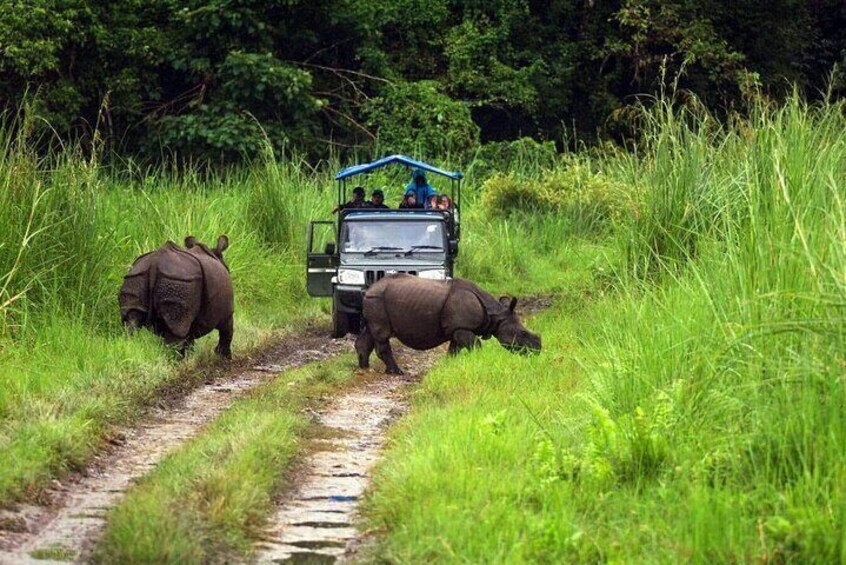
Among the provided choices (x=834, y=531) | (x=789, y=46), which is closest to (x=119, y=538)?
(x=834, y=531)

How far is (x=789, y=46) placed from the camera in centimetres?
3422

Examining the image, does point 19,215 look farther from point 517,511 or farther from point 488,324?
point 517,511

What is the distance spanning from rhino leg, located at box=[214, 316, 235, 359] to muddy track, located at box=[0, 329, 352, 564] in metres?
0.24

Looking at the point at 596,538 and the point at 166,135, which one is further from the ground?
the point at 166,135

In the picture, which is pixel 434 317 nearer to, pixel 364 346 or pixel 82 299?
pixel 364 346

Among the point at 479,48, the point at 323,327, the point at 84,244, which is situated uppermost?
the point at 479,48

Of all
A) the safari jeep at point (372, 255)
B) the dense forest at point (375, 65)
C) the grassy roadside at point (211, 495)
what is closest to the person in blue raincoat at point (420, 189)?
the safari jeep at point (372, 255)

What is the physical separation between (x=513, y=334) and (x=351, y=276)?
125 inches

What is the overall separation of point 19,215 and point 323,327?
5.51m

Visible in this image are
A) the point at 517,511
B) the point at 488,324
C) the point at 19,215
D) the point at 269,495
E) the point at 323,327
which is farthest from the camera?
the point at 323,327

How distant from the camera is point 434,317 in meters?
13.2

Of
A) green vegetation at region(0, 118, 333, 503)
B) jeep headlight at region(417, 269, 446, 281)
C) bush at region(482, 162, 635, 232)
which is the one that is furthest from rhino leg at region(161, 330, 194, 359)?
bush at region(482, 162, 635, 232)

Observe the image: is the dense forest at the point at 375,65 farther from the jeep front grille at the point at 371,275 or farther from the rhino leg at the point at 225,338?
the rhino leg at the point at 225,338

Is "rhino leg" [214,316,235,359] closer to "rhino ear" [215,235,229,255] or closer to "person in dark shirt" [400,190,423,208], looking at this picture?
"rhino ear" [215,235,229,255]
